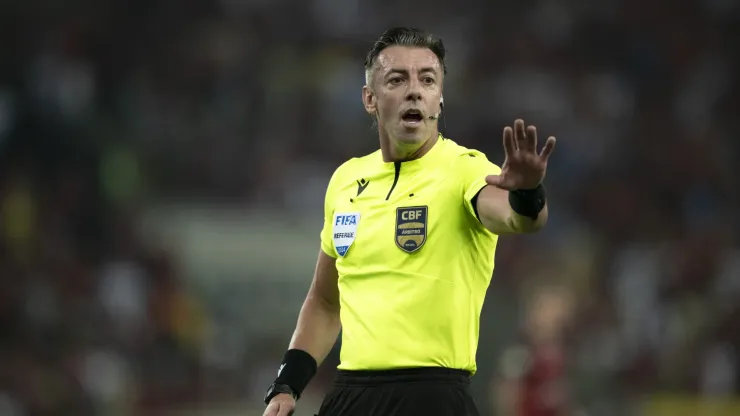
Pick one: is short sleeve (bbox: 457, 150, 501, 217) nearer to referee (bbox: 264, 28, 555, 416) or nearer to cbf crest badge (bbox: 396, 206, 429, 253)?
referee (bbox: 264, 28, 555, 416)

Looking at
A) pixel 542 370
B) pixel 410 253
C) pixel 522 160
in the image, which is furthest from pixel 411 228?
pixel 542 370

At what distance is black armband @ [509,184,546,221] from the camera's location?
10.6 ft

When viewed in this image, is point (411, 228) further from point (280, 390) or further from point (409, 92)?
point (280, 390)

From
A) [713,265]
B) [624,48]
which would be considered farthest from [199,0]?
[713,265]

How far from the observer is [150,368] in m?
10.3

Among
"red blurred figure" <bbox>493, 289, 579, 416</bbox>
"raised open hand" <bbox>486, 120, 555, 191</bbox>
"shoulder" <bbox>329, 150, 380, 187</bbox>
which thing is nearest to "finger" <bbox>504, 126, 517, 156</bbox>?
"raised open hand" <bbox>486, 120, 555, 191</bbox>

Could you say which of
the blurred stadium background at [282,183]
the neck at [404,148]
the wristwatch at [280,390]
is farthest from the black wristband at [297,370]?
the blurred stadium background at [282,183]

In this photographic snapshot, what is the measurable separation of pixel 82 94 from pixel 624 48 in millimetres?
5940

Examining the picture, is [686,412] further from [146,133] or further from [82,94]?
[82,94]

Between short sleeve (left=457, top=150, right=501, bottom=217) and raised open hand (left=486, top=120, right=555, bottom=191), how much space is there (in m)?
0.36

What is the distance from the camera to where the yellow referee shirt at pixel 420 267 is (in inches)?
144

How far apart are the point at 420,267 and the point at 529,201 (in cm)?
58

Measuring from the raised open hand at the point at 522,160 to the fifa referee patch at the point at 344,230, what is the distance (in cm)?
80

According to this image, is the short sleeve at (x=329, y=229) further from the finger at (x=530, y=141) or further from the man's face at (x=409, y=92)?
the finger at (x=530, y=141)
